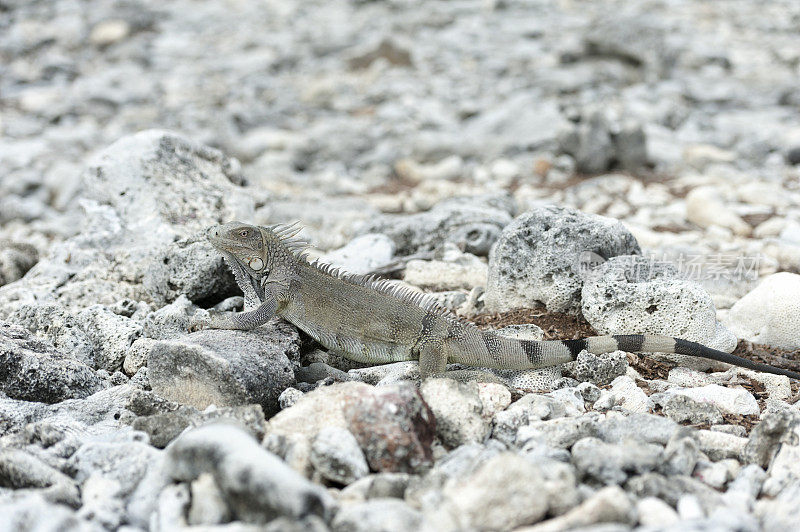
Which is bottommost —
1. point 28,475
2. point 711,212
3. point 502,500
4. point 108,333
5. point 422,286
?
point 711,212

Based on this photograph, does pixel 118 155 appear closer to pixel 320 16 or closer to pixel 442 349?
pixel 442 349

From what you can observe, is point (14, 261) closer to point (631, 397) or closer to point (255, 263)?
point (255, 263)

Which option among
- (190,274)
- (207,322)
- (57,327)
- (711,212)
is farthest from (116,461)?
(711,212)

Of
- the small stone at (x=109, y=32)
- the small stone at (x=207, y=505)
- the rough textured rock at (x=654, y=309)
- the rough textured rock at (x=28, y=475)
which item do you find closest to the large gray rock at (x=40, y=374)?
the rough textured rock at (x=28, y=475)

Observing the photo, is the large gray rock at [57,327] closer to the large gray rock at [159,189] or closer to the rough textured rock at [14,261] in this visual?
the large gray rock at [159,189]

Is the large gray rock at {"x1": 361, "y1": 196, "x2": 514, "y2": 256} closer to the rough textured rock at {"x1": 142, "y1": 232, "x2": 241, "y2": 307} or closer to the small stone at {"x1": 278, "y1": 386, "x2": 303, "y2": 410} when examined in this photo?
the rough textured rock at {"x1": 142, "y1": 232, "x2": 241, "y2": 307}

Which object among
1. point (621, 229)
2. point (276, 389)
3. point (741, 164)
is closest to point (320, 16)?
point (741, 164)
